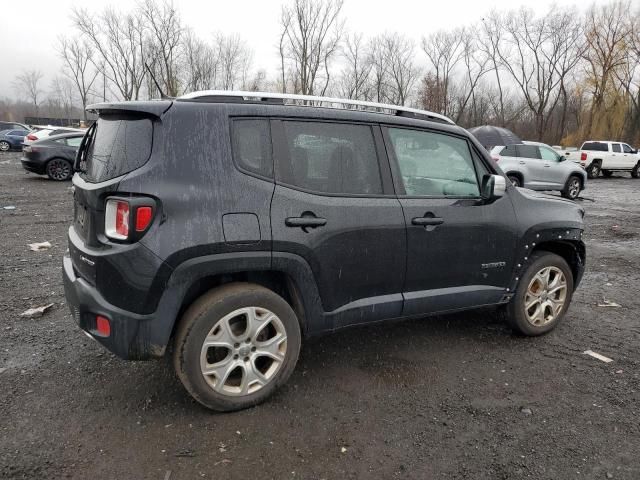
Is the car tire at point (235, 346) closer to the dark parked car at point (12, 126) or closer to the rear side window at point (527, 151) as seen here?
the rear side window at point (527, 151)

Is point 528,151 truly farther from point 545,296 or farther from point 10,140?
point 10,140

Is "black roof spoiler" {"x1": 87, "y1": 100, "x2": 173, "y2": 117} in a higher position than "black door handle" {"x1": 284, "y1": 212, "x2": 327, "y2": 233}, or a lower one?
higher

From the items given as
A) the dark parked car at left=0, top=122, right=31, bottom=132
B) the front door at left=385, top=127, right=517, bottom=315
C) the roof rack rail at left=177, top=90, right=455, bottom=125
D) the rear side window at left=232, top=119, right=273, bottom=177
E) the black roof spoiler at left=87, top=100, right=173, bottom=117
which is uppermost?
the dark parked car at left=0, top=122, right=31, bottom=132

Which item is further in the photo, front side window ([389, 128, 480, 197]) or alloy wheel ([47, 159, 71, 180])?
alloy wheel ([47, 159, 71, 180])

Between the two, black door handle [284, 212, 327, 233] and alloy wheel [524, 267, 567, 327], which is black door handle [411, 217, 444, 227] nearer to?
black door handle [284, 212, 327, 233]

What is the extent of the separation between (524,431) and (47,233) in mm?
7740

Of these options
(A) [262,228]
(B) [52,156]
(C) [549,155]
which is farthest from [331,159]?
(C) [549,155]

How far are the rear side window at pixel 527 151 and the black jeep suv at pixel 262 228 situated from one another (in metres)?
14.0

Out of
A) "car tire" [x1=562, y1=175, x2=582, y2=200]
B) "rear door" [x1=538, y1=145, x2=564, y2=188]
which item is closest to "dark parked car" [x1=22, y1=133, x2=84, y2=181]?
"rear door" [x1=538, y1=145, x2=564, y2=188]

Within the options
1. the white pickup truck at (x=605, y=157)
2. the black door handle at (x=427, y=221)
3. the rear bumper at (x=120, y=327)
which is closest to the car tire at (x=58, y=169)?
the rear bumper at (x=120, y=327)

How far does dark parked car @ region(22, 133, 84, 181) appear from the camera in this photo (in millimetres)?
14703

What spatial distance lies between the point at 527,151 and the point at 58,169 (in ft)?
51.5

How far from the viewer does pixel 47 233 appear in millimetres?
7812

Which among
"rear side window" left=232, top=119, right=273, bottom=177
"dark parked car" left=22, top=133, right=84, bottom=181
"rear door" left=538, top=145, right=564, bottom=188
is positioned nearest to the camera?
"rear side window" left=232, top=119, right=273, bottom=177
